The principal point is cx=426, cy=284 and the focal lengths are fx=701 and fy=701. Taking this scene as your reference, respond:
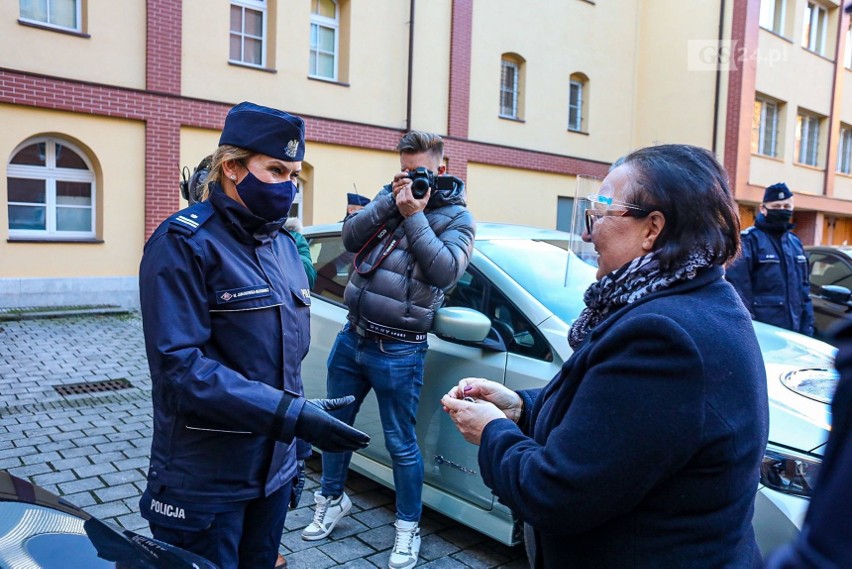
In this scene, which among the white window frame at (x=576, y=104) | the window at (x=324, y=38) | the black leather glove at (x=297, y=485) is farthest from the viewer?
the white window frame at (x=576, y=104)

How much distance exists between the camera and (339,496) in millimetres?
3883

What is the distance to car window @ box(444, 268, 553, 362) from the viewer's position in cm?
343

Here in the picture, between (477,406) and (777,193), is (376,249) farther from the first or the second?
(777,193)

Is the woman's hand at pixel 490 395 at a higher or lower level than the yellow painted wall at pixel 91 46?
lower

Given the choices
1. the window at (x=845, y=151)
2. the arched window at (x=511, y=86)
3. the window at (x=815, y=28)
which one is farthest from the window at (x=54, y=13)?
the window at (x=845, y=151)

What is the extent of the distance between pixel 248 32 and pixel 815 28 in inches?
730

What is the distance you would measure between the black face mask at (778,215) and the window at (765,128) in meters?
15.9

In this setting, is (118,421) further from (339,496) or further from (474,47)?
(474,47)

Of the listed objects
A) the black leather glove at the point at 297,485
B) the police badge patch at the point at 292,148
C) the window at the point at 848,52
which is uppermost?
the window at the point at 848,52

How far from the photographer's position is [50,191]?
1140cm

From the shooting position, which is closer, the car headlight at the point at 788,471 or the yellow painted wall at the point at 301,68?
the car headlight at the point at 788,471

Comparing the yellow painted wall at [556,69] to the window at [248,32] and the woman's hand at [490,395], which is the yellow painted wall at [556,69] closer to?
the window at [248,32]

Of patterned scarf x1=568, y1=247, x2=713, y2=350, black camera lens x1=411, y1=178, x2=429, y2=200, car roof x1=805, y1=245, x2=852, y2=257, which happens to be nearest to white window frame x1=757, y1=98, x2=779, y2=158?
car roof x1=805, y1=245, x2=852, y2=257

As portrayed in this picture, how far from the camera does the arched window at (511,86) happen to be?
17.2m
